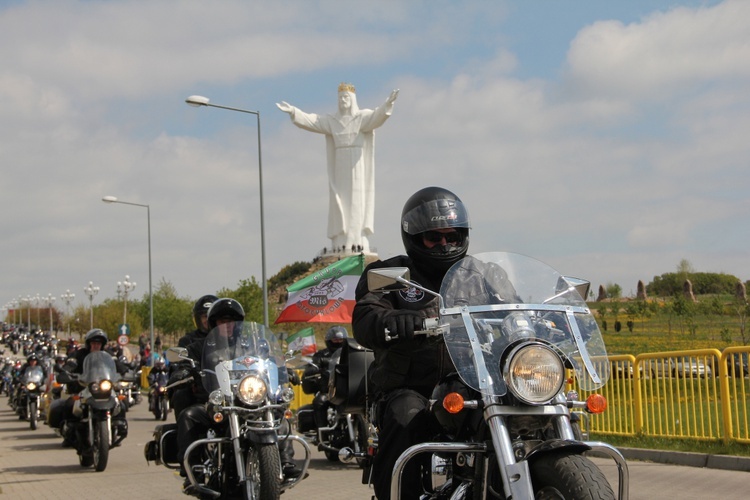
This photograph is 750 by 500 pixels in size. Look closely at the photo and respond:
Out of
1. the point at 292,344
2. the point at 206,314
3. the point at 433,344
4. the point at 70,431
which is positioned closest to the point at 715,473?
the point at 206,314

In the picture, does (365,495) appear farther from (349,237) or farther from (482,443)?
(349,237)

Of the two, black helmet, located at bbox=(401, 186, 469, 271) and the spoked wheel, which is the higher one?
black helmet, located at bbox=(401, 186, 469, 271)

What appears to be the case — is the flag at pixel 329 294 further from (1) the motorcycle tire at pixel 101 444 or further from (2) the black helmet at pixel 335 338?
(1) the motorcycle tire at pixel 101 444

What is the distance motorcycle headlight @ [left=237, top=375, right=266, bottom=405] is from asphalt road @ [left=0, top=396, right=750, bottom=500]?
7.86ft

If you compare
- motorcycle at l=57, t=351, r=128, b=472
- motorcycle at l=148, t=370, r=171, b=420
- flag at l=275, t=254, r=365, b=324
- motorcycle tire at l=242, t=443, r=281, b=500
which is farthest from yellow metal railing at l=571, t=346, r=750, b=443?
motorcycle at l=148, t=370, r=171, b=420

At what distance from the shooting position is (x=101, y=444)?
1241cm

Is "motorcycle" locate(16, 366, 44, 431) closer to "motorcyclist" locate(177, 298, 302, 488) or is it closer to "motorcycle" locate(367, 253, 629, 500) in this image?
"motorcyclist" locate(177, 298, 302, 488)

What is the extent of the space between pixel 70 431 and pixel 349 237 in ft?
158

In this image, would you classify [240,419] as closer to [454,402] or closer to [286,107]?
[454,402]

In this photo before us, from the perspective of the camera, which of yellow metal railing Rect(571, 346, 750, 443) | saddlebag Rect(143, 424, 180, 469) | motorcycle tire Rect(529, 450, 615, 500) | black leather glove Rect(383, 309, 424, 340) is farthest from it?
yellow metal railing Rect(571, 346, 750, 443)

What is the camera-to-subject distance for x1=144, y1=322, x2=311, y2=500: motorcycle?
7090 mm

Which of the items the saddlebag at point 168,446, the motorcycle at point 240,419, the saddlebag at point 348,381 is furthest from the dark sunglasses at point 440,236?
the saddlebag at point 168,446

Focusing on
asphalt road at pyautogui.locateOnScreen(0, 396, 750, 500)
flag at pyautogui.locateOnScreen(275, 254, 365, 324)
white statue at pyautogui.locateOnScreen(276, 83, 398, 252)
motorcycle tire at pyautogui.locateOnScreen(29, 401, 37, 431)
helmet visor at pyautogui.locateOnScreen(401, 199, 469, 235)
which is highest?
white statue at pyautogui.locateOnScreen(276, 83, 398, 252)

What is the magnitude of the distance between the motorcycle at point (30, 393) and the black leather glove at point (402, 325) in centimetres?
1889
